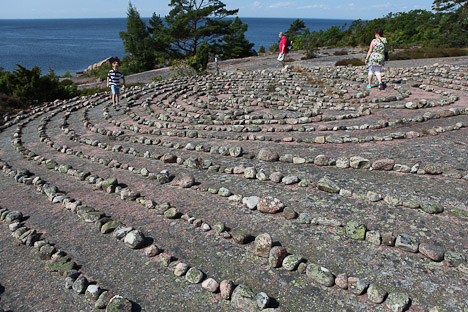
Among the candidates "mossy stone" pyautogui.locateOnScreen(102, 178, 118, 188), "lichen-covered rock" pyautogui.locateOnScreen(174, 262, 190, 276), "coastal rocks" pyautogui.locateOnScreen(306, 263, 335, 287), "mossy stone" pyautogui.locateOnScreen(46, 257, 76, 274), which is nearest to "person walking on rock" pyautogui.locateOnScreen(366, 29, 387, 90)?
"mossy stone" pyautogui.locateOnScreen(102, 178, 118, 188)

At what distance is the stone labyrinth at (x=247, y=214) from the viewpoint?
427 cm

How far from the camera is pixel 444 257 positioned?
445 centimetres

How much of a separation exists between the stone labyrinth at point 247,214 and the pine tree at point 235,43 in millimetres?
40099

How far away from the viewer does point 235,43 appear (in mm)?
51031

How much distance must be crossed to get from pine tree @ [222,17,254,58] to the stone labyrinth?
40.1m

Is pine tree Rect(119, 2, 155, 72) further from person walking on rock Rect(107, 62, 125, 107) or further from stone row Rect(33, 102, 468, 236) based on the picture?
stone row Rect(33, 102, 468, 236)

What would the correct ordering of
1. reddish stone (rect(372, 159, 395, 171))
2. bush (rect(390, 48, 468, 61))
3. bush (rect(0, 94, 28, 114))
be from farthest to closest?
bush (rect(390, 48, 468, 61)) < bush (rect(0, 94, 28, 114)) < reddish stone (rect(372, 159, 395, 171))

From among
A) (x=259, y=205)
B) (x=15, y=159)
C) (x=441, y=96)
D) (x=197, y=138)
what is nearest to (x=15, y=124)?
(x=15, y=159)

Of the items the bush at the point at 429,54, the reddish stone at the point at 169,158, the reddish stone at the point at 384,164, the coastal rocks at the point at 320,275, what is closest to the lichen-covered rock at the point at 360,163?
the reddish stone at the point at 384,164

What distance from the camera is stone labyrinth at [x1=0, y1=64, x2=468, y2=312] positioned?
4.27 metres

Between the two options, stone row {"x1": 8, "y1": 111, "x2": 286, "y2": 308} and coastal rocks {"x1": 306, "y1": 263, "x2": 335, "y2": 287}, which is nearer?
stone row {"x1": 8, "y1": 111, "x2": 286, "y2": 308}

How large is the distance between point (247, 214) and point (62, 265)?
9.98 feet

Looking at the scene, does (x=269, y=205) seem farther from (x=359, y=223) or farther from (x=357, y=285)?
(x=357, y=285)

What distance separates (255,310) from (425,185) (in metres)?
4.38
